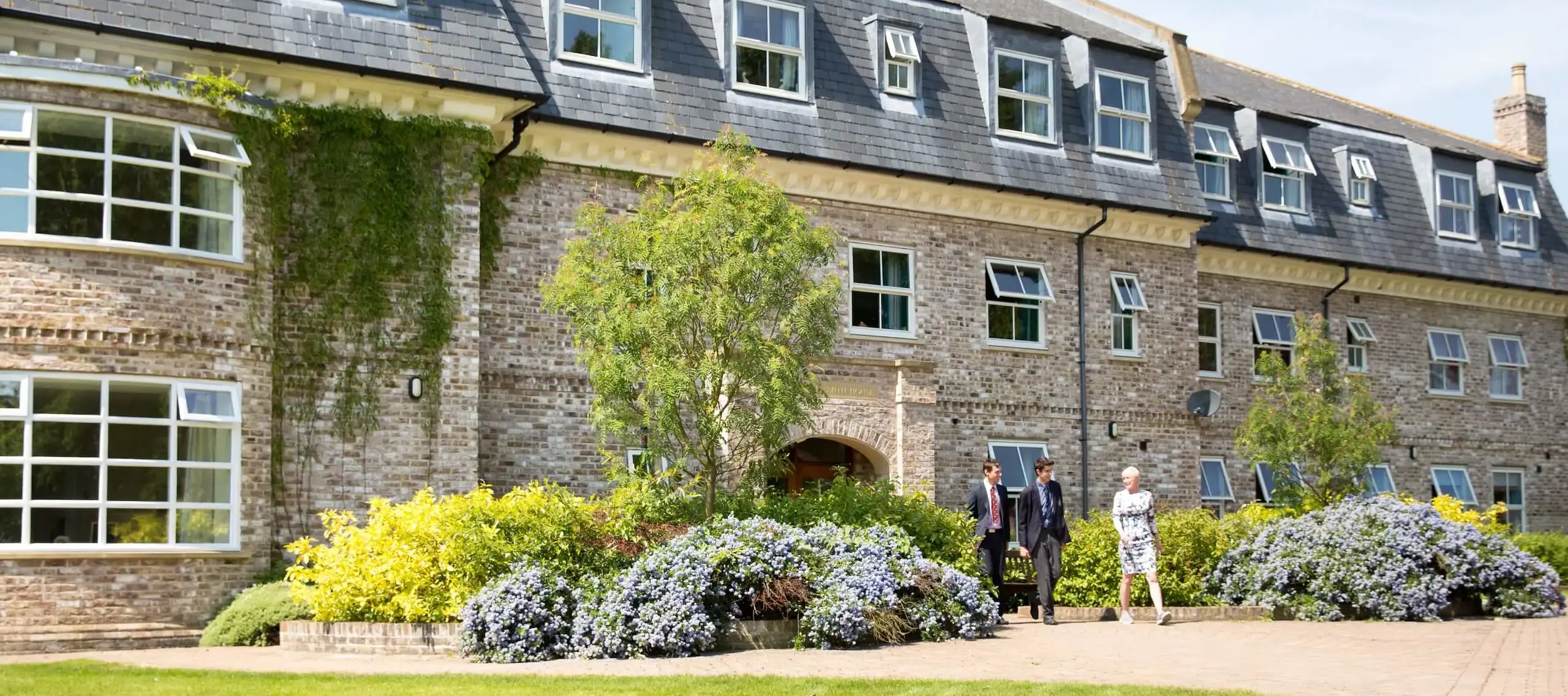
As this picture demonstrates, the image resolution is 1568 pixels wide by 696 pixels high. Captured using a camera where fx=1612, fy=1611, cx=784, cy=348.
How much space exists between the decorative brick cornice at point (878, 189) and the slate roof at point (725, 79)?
0.21 m

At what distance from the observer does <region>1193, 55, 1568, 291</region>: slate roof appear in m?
28.7

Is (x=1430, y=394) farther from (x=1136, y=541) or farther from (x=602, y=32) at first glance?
(x=602, y=32)

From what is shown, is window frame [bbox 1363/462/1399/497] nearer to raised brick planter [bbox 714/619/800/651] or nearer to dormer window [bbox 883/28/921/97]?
dormer window [bbox 883/28/921/97]

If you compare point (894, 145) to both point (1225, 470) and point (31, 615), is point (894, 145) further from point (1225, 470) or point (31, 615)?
point (31, 615)

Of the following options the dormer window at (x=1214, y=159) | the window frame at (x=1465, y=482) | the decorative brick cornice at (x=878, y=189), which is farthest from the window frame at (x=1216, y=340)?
the window frame at (x=1465, y=482)

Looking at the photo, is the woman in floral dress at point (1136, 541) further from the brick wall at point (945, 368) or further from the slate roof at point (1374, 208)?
the slate roof at point (1374, 208)

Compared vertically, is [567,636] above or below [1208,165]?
below

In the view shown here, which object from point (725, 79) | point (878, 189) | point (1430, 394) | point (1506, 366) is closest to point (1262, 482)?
point (1430, 394)

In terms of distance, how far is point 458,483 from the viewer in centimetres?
1861

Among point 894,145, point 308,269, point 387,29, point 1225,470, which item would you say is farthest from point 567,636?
point 1225,470

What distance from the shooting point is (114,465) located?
53.1ft

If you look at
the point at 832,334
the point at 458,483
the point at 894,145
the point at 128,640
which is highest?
the point at 894,145

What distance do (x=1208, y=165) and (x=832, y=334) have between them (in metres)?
13.2

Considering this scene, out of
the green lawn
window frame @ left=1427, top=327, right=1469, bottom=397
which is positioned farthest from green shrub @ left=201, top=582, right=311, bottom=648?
window frame @ left=1427, top=327, right=1469, bottom=397
